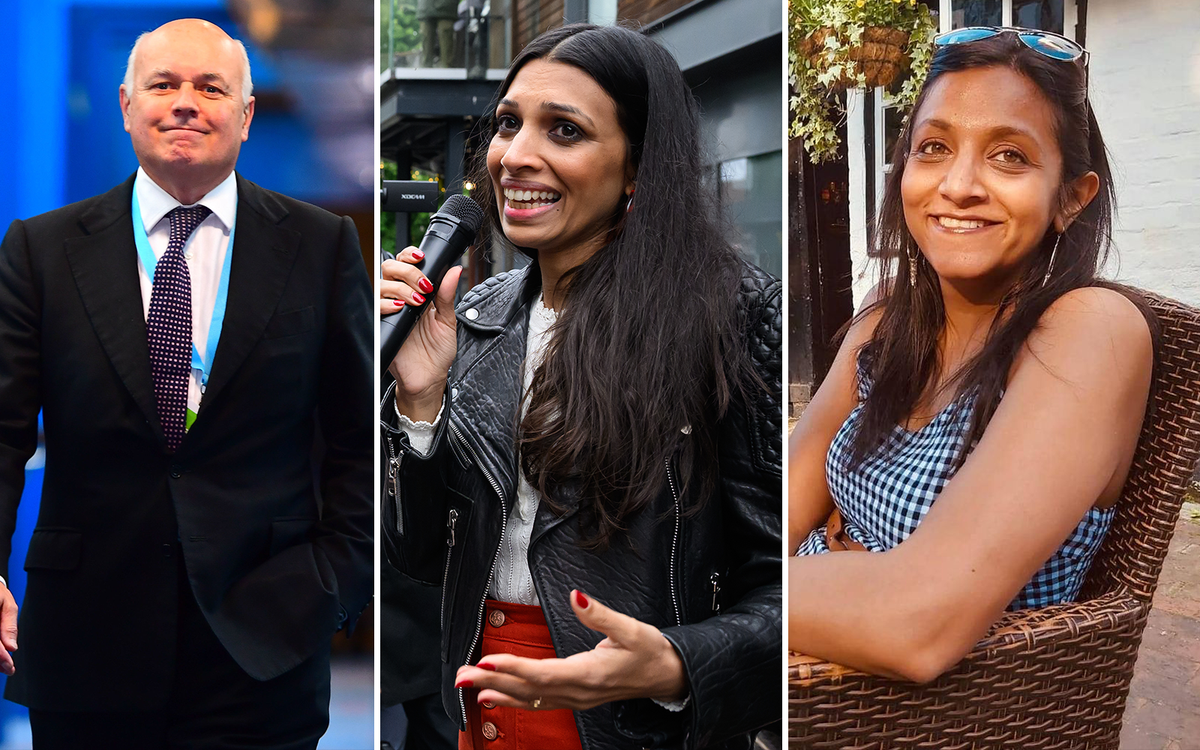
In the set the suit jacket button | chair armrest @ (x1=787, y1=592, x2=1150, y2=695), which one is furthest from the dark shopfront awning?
chair armrest @ (x1=787, y1=592, x2=1150, y2=695)

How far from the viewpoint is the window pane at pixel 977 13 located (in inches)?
79.0

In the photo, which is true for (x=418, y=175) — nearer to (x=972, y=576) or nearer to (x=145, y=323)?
(x=145, y=323)

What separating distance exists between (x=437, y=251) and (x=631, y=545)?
600mm

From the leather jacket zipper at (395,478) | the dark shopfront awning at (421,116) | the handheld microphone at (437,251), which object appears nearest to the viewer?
the handheld microphone at (437,251)

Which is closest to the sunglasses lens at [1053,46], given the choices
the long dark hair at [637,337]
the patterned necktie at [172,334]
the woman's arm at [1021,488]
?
the woman's arm at [1021,488]

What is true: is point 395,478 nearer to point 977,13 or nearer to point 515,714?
point 515,714

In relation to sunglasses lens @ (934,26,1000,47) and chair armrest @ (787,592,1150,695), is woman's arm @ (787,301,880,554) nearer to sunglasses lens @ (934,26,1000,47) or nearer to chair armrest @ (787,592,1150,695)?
chair armrest @ (787,592,1150,695)

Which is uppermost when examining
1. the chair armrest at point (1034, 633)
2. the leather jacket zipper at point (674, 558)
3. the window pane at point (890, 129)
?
the window pane at point (890, 129)

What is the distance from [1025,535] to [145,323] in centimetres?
161

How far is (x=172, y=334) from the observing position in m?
1.90

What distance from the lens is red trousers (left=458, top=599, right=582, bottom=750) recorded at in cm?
182

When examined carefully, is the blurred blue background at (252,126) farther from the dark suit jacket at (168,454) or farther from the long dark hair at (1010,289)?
the long dark hair at (1010,289)

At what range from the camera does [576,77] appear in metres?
1.80

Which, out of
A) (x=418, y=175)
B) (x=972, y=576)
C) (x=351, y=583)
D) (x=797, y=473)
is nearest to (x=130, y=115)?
(x=418, y=175)
